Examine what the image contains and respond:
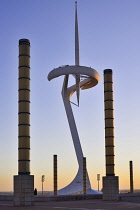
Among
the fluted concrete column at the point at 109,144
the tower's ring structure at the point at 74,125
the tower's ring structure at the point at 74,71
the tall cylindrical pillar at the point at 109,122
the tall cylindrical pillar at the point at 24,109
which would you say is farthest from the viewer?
the tower's ring structure at the point at 74,125

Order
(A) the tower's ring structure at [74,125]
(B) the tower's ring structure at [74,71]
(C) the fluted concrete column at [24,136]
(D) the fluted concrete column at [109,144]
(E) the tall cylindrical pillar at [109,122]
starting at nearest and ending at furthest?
(C) the fluted concrete column at [24,136] < (D) the fluted concrete column at [109,144] < (E) the tall cylindrical pillar at [109,122] < (B) the tower's ring structure at [74,71] < (A) the tower's ring structure at [74,125]

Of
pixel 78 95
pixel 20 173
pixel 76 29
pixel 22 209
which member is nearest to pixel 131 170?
pixel 78 95

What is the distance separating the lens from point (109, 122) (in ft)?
123

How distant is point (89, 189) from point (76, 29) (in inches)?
900

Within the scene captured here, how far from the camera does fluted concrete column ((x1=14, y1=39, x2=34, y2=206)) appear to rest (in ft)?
96.7

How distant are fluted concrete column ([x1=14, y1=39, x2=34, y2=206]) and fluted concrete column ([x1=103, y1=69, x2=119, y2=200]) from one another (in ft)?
27.5

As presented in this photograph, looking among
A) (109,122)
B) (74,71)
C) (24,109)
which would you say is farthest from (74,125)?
(24,109)

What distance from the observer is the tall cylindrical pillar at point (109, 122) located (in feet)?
120

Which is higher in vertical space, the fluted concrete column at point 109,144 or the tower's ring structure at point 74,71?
the tower's ring structure at point 74,71

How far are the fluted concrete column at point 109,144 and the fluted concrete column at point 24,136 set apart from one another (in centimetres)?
838

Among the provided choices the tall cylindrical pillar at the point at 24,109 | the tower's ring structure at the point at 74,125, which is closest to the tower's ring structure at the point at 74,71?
the tower's ring structure at the point at 74,125

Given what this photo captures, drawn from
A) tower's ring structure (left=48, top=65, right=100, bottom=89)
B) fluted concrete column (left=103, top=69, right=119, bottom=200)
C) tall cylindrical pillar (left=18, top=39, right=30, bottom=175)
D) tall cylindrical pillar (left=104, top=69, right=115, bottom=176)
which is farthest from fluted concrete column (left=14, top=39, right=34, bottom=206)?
tower's ring structure (left=48, top=65, right=100, bottom=89)

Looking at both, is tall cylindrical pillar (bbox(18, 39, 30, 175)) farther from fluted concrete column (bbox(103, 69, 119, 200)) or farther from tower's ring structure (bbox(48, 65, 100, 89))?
tower's ring structure (bbox(48, 65, 100, 89))

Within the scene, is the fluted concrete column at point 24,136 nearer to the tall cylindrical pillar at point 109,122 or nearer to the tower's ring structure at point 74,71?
the tall cylindrical pillar at point 109,122
